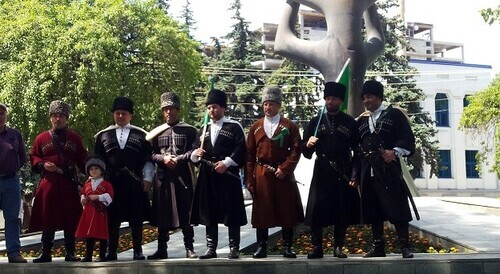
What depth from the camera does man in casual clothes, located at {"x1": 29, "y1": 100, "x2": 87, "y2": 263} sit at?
664cm

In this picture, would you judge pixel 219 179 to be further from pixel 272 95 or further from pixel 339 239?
pixel 339 239

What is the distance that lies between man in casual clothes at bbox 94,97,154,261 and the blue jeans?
1.03 m

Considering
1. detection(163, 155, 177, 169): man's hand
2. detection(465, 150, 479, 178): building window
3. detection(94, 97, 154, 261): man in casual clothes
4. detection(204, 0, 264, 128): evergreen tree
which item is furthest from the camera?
detection(465, 150, 479, 178): building window

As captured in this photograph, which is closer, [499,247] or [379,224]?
[379,224]

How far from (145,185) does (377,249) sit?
2.55 meters

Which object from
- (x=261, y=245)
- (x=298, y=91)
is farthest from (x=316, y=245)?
(x=298, y=91)

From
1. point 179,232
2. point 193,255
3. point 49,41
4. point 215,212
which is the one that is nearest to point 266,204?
point 215,212

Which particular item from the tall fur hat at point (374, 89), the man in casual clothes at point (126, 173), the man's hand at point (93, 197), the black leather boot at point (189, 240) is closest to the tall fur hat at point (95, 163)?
the man in casual clothes at point (126, 173)

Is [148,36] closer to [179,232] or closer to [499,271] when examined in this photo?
[179,232]

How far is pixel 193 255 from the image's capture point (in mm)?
6605

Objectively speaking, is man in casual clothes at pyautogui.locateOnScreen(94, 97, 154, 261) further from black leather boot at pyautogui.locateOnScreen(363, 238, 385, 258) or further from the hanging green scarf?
black leather boot at pyautogui.locateOnScreen(363, 238, 385, 258)

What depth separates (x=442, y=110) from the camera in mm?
38000

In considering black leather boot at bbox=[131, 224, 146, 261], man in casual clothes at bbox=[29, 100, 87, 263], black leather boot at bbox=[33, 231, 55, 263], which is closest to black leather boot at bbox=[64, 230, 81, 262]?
man in casual clothes at bbox=[29, 100, 87, 263]

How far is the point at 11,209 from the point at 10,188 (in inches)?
9.2
